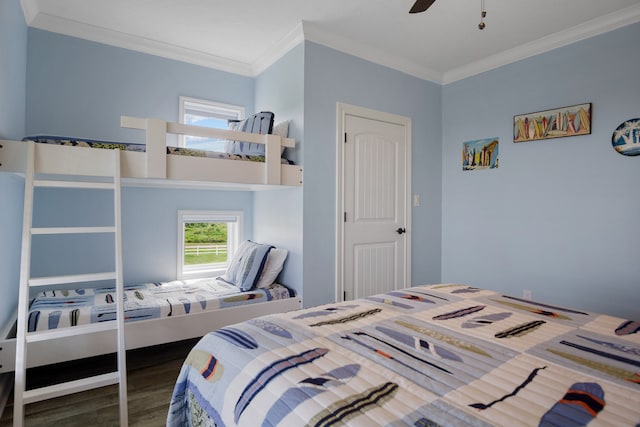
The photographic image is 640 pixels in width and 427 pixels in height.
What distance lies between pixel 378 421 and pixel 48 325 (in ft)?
7.01

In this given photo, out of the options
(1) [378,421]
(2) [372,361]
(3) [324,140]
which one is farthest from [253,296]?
(1) [378,421]

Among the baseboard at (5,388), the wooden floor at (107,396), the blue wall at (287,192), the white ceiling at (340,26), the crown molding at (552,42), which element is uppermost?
the white ceiling at (340,26)

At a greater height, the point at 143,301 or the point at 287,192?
the point at 287,192

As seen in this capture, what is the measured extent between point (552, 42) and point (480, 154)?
1.05 metres

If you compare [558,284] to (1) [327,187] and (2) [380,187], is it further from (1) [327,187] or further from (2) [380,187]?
(1) [327,187]

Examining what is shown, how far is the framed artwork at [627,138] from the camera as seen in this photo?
2.49m

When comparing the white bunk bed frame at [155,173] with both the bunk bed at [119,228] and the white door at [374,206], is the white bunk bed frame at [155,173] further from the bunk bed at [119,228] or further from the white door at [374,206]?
the white door at [374,206]

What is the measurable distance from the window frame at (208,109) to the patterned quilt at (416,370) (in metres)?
2.55

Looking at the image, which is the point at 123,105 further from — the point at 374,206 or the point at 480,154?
the point at 480,154

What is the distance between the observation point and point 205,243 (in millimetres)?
3514

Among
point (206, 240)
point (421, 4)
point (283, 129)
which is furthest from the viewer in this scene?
point (206, 240)

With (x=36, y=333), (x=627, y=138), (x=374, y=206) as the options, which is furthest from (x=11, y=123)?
(x=627, y=138)

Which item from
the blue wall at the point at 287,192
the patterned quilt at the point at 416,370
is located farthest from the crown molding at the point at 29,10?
the patterned quilt at the point at 416,370

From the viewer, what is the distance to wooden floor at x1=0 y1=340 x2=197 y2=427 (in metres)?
1.84
